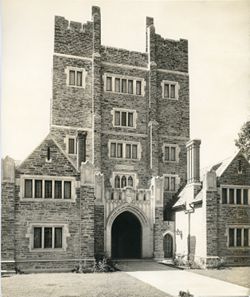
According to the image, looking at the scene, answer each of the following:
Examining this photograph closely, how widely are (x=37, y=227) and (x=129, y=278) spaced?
2.86 meters

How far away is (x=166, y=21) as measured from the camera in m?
11.5

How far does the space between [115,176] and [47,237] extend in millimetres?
5321

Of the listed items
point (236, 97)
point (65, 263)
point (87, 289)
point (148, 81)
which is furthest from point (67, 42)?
point (87, 289)

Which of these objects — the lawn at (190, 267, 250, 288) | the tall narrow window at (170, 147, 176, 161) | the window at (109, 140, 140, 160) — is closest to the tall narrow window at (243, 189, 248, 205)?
the lawn at (190, 267, 250, 288)

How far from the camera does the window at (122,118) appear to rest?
17766mm

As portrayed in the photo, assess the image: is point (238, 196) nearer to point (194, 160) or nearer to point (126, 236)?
point (194, 160)

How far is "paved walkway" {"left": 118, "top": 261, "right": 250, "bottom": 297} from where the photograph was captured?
10.3m

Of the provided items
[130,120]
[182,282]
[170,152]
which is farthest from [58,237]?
[170,152]

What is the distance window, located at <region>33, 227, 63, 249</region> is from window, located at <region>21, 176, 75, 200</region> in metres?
0.87

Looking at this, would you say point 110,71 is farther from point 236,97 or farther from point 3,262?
point 3,262

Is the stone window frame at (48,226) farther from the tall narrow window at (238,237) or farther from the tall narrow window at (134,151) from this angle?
the tall narrow window at (134,151)

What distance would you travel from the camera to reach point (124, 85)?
17.8m

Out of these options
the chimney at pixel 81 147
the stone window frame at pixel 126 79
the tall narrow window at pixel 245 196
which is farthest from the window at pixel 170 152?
the tall narrow window at pixel 245 196

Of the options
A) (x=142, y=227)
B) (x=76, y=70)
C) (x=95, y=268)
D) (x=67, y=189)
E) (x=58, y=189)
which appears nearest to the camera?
(x=95, y=268)
